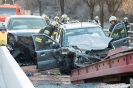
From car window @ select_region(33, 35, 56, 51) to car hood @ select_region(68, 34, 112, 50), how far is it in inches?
37.3

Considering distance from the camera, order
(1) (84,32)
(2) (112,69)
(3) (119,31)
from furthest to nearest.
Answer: (1) (84,32)
(3) (119,31)
(2) (112,69)

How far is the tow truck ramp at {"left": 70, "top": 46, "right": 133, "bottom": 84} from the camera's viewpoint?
5905 millimetres

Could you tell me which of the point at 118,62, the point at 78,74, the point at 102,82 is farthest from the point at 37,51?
the point at 118,62

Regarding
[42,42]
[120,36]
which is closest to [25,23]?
[42,42]

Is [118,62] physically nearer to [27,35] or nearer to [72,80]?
[72,80]

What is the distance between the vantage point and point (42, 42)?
1185 centimetres

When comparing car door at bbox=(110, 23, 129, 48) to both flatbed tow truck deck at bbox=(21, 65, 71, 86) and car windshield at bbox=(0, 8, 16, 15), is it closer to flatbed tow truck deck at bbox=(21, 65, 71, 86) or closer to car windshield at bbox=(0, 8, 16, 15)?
flatbed tow truck deck at bbox=(21, 65, 71, 86)

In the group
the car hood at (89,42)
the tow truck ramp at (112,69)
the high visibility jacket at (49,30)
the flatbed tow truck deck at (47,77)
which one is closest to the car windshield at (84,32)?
the car hood at (89,42)

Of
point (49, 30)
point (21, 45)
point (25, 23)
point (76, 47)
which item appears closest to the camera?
point (76, 47)

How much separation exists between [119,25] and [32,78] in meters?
3.26

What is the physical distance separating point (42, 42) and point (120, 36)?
8.53 feet

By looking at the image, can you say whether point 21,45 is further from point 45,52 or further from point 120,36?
point 120,36

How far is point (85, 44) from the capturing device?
10.9 m

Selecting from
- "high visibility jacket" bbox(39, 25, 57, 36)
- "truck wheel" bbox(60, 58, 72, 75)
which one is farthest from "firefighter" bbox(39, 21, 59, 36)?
"truck wheel" bbox(60, 58, 72, 75)
